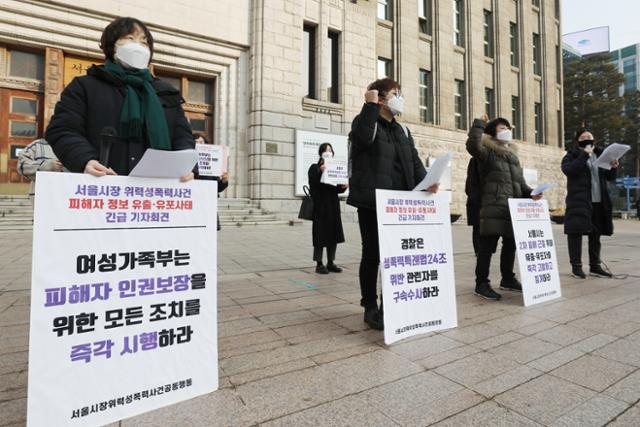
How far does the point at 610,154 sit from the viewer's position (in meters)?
5.00

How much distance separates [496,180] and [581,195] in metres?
1.94

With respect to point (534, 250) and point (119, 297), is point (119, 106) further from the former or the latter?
point (534, 250)

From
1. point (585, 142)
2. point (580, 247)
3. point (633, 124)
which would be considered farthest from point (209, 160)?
point (633, 124)

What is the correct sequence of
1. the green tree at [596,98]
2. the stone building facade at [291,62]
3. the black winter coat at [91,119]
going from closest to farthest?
the black winter coat at [91,119], the stone building facade at [291,62], the green tree at [596,98]

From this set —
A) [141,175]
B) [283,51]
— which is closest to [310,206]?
[141,175]

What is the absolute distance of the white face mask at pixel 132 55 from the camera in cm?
209

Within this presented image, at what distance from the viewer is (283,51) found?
13.6 meters

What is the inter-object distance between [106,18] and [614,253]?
14521mm

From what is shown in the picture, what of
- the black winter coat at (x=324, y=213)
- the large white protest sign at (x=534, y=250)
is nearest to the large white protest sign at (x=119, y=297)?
the large white protest sign at (x=534, y=250)

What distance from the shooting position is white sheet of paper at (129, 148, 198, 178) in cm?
173

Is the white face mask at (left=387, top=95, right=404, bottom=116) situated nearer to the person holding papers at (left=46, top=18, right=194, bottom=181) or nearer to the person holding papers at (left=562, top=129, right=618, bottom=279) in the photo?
the person holding papers at (left=46, top=18, right=194, bottom=181)

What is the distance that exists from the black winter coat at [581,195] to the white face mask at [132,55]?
538 cm

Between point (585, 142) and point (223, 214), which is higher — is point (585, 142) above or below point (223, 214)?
above

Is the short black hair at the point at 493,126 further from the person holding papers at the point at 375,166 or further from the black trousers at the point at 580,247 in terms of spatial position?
the black trousers at the point at 580,247
